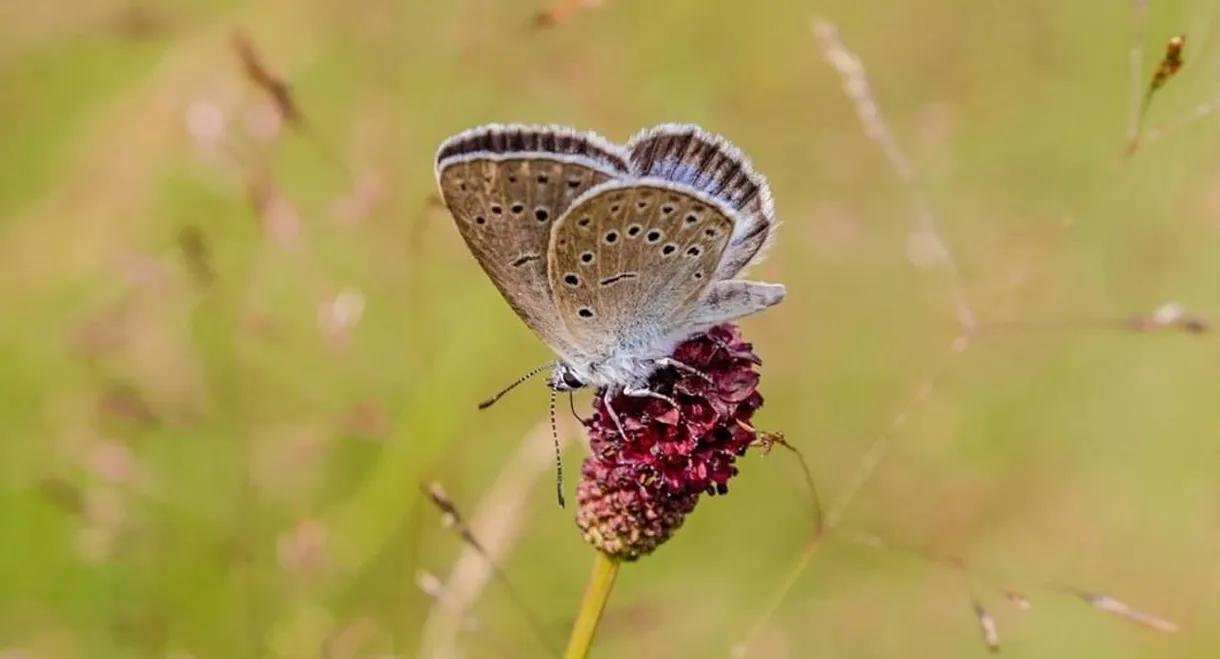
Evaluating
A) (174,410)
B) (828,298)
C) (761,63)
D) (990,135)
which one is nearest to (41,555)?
(174,410)

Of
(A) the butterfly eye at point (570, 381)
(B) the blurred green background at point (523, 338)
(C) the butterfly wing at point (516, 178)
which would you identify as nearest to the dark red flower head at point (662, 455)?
(A) the butterfly eye at point (570, 381)

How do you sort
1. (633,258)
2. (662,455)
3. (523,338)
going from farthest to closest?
(523,338)
(633,258)
(662,455)

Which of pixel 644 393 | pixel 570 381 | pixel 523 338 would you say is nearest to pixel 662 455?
pixel 644 393

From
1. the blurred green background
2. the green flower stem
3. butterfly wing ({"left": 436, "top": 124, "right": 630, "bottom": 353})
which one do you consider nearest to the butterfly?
butterfly wing ({"left": 436, "top": 124, "right": 630, "bottom": 353})

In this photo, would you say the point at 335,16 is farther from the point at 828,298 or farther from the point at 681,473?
the point at 681,473

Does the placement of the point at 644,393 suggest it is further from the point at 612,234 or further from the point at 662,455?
the point at 612,234

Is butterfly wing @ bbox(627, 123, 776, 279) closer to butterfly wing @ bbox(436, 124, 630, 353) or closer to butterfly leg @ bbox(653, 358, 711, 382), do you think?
butterfly wing @ bbox(436, 124, 630, 353)

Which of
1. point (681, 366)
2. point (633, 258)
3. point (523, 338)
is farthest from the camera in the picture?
point (523, 338)
